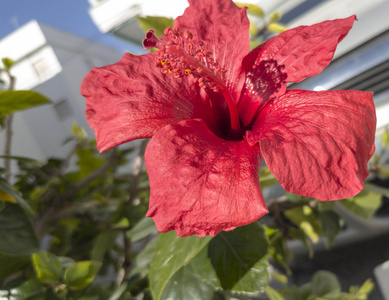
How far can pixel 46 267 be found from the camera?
62 centimetres

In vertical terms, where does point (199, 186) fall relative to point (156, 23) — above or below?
below

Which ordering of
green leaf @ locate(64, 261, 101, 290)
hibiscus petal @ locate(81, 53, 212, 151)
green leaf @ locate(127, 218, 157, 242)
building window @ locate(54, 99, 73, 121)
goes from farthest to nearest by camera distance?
Result: 1. building window @ locate(54, 99, 73, 121)
2. green leaf @ locate(127, 218, 157, 242)
3. green leaf @ locate(64, 261, 101, 290)
4. hibiscus petal @ locate(81, 53, 212, 151)

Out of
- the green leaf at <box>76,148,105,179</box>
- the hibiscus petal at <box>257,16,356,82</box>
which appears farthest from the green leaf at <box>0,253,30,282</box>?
the green leaf at <box>76,148,105,179</box>

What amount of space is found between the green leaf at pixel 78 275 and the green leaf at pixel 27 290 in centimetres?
7

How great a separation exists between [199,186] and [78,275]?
35 centimetres

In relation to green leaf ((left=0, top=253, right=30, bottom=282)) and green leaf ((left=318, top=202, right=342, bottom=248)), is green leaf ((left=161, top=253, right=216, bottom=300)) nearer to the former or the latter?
green leaf ((left=0, top=253, right=30, bottom=282))

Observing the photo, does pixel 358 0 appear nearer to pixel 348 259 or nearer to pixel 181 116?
pixel 181 116

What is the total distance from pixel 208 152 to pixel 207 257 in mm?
249

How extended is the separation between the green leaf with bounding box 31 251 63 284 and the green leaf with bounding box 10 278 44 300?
0.06 m

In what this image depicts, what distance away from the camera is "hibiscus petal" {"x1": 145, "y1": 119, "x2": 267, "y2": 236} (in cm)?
41

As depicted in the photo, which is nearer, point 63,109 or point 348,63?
point 348,63

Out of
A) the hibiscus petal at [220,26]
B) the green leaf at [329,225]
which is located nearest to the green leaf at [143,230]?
the hibiscus petal at [220,26]

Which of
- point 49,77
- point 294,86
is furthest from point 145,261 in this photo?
point 49,77

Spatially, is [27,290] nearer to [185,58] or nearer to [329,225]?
[185,58]
